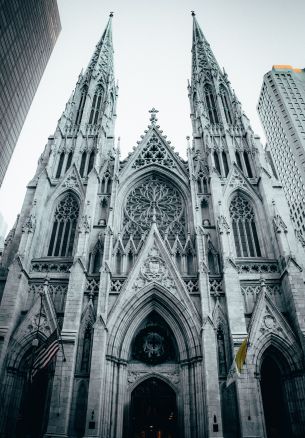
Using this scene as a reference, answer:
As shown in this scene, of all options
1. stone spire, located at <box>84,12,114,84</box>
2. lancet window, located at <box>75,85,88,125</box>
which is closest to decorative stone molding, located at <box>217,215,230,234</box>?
lancet window, located at <box>75,85,88,125</box>

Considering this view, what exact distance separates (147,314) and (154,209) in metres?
7.22

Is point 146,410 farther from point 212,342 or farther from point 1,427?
point 1,427

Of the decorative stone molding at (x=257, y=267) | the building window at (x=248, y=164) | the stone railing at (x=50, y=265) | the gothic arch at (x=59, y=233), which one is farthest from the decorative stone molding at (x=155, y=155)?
the decorative stone molding at (x=257, y=267)

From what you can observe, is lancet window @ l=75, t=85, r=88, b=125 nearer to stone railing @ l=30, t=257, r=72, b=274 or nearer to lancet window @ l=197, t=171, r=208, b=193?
lancet window @ l=197, t=171, r=208, b=193

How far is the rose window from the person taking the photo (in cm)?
2198

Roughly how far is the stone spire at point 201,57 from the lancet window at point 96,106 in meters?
9.62

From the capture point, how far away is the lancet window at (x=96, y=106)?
1133 inches

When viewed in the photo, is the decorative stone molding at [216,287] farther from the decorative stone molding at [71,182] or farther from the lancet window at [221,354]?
the decorative stone molding at [71,182]

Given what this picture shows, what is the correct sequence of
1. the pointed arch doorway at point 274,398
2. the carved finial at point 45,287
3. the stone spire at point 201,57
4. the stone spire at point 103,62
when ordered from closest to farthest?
the pointed arch doorway at point 274,398
the carved finial at point 45,287
the stone spire at point 103,62
the stone spire at point 201,57

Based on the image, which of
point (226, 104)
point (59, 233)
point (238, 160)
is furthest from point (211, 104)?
point (59, 233)

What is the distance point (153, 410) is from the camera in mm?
16203

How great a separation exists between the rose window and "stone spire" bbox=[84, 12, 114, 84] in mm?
14336

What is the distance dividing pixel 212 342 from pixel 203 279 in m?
3.36

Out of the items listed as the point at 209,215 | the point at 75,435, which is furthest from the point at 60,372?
the point at 209,215
